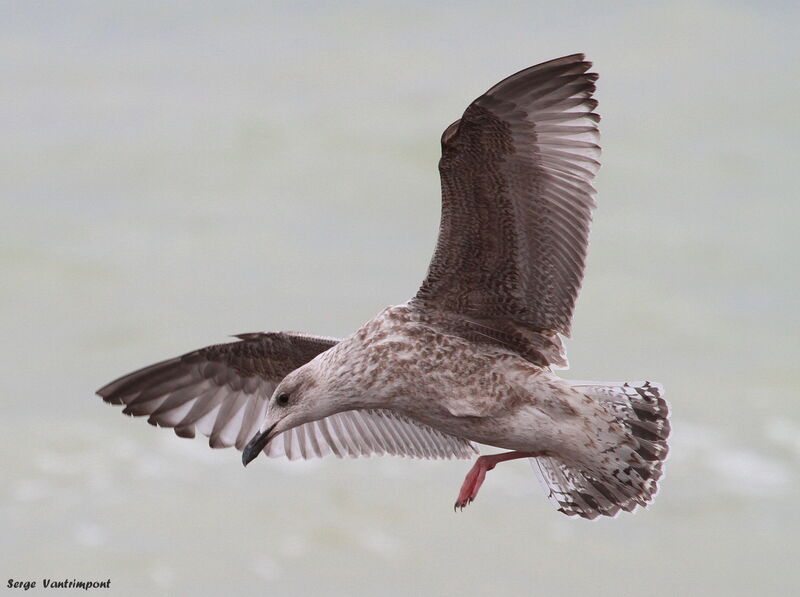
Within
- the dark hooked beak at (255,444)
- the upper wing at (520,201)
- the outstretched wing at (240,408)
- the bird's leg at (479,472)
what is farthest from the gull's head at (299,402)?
the outstretched wing at (240,408)

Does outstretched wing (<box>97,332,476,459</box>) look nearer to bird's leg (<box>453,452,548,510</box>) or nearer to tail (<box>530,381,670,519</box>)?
bird's leg (<box>453,452,548,510</box>)

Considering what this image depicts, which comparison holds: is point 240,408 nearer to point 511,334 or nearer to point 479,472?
point 479,472

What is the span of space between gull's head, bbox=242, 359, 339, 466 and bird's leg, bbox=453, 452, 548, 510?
88cm

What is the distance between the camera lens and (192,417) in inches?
402

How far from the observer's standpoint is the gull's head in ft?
27.6

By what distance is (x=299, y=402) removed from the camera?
8.48 m

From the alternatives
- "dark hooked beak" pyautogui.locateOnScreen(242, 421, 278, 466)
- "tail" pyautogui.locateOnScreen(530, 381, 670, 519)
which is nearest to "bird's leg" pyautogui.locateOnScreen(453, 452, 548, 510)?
"tail" pyautogui.locateOnScreen(530, 381, 670, 519)

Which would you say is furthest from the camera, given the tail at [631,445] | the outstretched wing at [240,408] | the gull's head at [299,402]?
the outstretched wing at [240,408]

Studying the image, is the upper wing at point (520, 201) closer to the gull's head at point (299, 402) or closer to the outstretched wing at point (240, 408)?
the gull's head at point (299, 402)

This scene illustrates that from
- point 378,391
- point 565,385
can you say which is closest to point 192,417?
point 378,391

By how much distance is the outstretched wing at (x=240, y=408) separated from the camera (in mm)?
10000

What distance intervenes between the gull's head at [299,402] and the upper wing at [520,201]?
0.77 m

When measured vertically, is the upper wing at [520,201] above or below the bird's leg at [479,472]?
above

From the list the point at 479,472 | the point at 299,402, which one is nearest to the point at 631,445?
the point at 479,472
